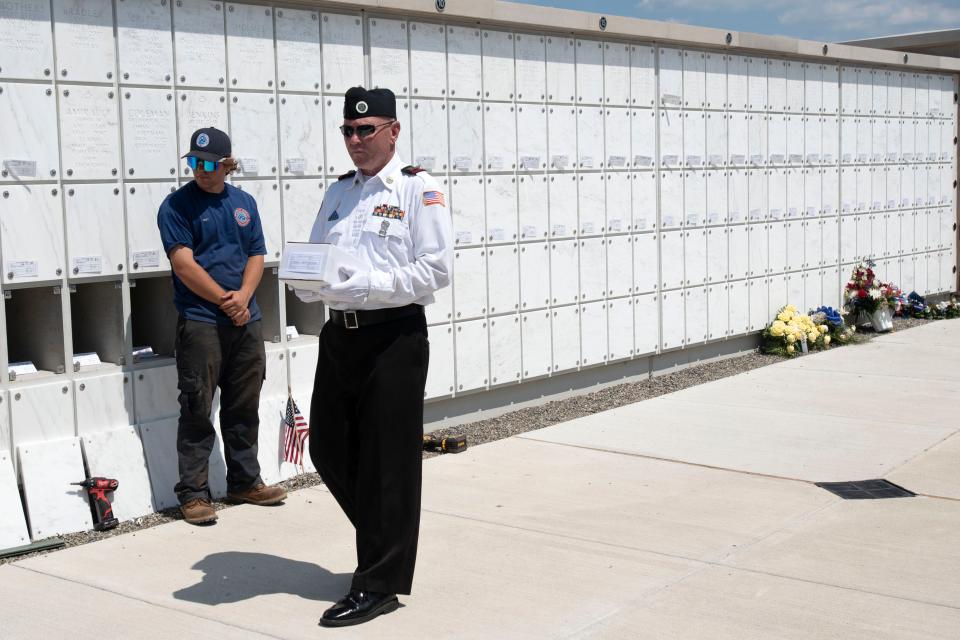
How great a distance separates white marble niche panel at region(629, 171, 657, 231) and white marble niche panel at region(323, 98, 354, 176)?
308cm

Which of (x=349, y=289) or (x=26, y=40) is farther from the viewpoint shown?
(x=26, y=40)

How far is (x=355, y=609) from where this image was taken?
14.5 ft

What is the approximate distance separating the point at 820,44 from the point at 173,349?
755cm

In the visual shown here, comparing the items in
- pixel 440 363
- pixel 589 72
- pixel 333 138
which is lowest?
pixel 440 363

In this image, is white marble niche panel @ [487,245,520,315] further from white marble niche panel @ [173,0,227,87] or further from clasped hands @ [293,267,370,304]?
clasped hands @ [293,267,370,304]

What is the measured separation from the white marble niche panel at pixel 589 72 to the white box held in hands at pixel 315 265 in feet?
16.1

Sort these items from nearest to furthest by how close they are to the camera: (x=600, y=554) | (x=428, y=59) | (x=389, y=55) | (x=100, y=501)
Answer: (x=600, y=554)
(x=100, y=501)
(x=389, y=55)
(x=428, y=59)

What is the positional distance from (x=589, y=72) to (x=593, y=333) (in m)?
1.97

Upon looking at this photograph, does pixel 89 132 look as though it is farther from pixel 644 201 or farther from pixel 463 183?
pixel 644 201

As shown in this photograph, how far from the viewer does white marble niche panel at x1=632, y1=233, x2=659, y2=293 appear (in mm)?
9562

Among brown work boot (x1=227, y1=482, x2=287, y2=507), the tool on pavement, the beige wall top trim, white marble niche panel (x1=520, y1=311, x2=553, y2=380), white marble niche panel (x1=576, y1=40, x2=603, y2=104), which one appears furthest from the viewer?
white marble niche panel (x1=576, y1=40, x2=603, y2=104)

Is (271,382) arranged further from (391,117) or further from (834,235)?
(834,235)

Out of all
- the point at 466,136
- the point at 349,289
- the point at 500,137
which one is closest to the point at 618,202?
the point at 500,137


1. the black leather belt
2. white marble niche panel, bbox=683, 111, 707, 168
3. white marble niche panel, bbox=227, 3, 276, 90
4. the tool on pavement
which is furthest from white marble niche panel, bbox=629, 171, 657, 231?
the black leather belt
